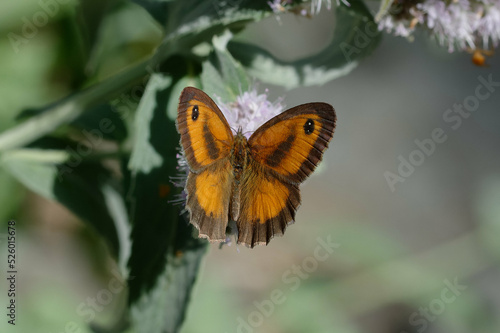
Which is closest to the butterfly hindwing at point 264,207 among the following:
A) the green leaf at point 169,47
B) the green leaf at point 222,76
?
the green leaf at point 222,76

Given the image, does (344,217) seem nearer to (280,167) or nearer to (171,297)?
(171,297)

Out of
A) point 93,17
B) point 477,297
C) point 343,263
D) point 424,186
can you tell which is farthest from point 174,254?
point 424,186

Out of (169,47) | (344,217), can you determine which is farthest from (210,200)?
(344,217)

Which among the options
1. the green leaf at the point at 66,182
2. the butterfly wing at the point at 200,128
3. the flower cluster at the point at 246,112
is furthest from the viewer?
the green leaf at the point at 66,182

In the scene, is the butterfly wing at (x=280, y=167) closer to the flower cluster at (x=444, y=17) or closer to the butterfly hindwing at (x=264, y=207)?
the butterfly hindwing at (x=264, y=207)

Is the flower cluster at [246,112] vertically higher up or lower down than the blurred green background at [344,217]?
higher up

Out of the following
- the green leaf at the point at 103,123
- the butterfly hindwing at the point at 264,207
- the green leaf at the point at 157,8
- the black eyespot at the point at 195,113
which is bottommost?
the green leaf at the point at 103,123
